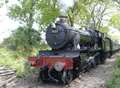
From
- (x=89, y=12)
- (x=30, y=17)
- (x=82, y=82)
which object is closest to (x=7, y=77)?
(x=82, y=82)

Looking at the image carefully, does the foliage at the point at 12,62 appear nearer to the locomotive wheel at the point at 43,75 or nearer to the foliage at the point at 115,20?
the locomotive wheel at the point at 43,75

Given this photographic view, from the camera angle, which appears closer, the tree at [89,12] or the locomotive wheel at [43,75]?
the locomotive wheel at [43,75]

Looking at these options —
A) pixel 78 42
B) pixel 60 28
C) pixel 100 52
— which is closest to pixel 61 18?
pixel 60 28

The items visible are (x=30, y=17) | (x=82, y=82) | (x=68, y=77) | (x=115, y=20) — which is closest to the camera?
(x=68, y=77)

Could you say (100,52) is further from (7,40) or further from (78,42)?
(7,40)

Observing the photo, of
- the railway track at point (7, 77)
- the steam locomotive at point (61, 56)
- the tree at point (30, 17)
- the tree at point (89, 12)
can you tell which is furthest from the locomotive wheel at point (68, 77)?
the tree at point (89, 12)

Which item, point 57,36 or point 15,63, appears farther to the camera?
point 15,63

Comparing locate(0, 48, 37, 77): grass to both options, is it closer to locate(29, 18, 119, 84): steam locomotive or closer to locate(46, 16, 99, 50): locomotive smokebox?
locate(29, 18, 119, 84): steam locomotive

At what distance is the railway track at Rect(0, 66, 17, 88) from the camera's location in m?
11.9

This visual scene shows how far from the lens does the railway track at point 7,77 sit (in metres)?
11.9

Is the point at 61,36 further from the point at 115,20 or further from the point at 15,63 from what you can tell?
the point at 115,20

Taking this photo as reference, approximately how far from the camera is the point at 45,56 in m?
12.4

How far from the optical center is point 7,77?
13609 mm

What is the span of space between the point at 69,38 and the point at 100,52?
20.7 ft
